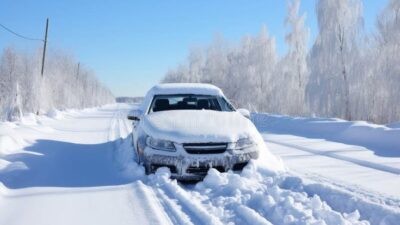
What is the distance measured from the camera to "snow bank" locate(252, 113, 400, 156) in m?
10.8

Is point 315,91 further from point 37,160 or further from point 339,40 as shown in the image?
point 37,160

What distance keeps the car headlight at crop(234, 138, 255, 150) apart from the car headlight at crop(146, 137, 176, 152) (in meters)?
0.97

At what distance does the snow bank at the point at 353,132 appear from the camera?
10812 millimetres

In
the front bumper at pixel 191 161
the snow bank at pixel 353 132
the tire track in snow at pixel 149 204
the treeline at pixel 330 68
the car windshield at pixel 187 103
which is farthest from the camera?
the treeline at pixel 330 68

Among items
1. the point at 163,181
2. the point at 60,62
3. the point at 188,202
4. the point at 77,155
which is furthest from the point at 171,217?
the point at 60,62

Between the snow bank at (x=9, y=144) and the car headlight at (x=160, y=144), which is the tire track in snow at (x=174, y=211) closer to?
the car headlight at (x=160, y=144)

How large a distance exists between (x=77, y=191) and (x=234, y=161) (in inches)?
89.2

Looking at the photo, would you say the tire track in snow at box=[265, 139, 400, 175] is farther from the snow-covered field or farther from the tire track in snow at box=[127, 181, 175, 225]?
the tire track in snow at box=[127, 181, 175, 225]

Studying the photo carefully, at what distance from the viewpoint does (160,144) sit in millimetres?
5961

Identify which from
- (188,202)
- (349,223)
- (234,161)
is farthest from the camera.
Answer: (234,161)

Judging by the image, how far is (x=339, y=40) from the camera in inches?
1151

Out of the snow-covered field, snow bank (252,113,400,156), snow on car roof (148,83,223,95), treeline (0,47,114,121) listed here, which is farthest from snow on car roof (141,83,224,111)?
treeline (0,47,114,121)

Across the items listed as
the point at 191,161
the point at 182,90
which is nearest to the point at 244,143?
the point at 191,161

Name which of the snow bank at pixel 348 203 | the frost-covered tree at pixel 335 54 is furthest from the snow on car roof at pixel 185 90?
the frost-covered tree at pixel 335 54
